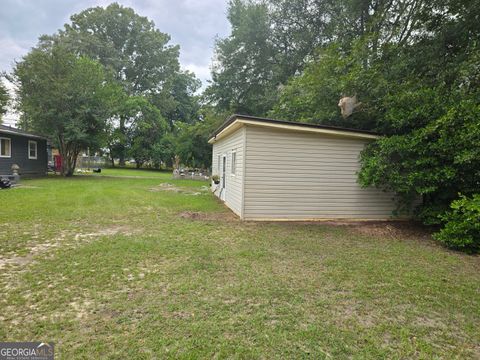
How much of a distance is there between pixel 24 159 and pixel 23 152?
1.32 feet

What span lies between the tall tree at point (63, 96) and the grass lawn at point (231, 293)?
11.7 m

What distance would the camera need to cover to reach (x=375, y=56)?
29.3 ft

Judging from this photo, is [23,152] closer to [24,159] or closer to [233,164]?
[24,159]

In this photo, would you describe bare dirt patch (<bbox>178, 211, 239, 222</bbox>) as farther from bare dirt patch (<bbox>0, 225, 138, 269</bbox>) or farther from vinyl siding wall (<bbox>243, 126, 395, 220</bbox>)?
bare dirt patch (<bbox>0, 225, 138, 269</bbox>)

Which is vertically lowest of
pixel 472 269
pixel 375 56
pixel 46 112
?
pixel 472 269

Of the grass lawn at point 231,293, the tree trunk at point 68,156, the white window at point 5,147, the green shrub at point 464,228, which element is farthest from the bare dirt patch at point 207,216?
the tree trunk at point 68,156

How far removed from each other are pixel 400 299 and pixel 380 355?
1.16 m

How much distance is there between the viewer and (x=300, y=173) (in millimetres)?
6895

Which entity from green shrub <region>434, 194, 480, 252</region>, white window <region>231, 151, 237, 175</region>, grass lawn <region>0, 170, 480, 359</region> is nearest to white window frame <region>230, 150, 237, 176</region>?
white window <region>231, 151, 237, 175</region>

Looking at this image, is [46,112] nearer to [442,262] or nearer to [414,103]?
[414,103]

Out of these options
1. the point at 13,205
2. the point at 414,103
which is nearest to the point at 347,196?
the point at 414,103

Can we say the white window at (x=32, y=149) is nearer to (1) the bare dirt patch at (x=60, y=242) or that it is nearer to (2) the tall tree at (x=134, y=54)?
(2) the tall tree at (x=134, y=54)

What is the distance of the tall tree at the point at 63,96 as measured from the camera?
14.5 meters

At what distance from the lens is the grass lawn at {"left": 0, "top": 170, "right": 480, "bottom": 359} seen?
214 cm
